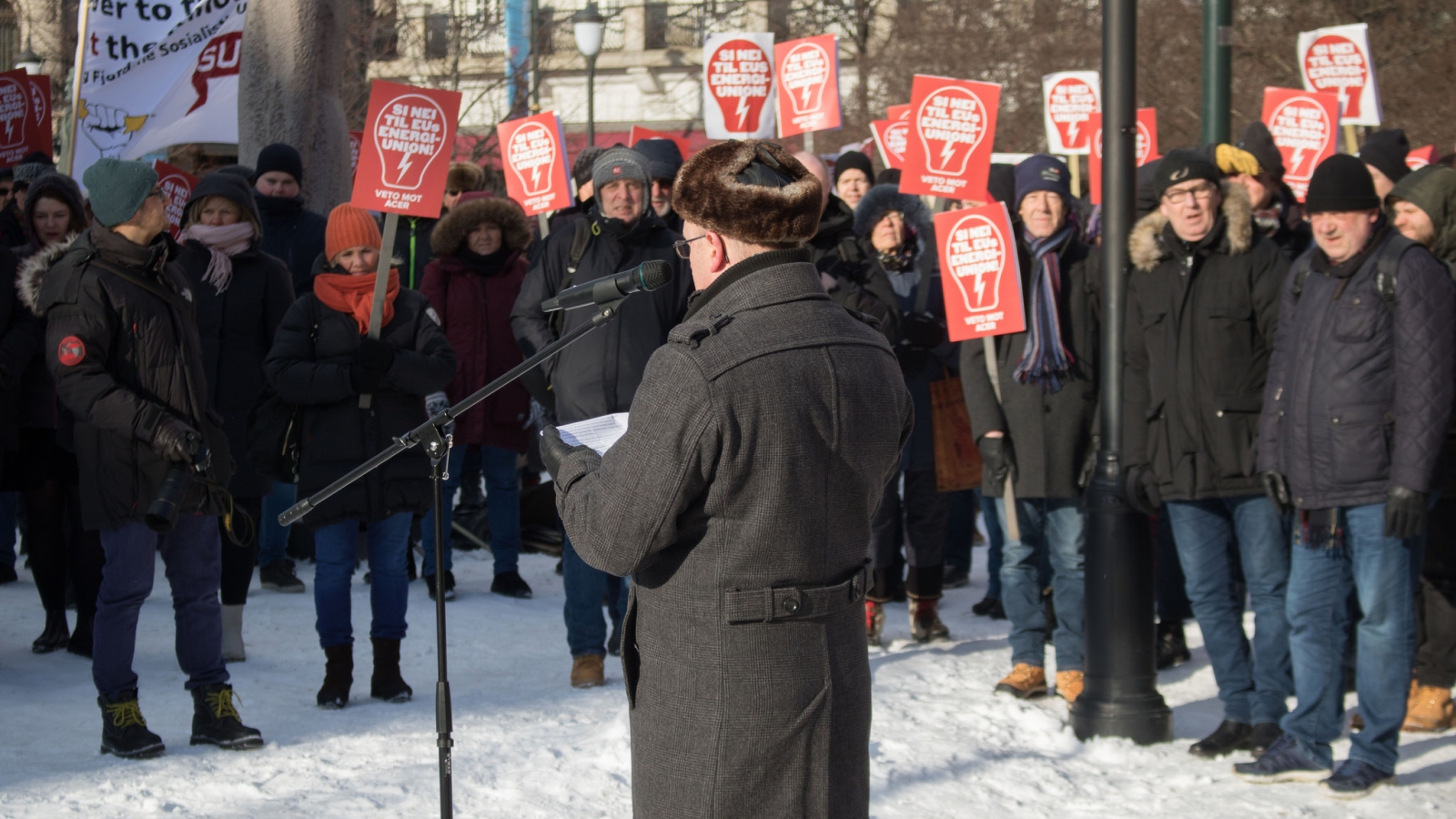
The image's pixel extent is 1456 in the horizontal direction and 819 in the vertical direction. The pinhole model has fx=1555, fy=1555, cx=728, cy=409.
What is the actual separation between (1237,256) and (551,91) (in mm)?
29575

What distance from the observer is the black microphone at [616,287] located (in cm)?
342

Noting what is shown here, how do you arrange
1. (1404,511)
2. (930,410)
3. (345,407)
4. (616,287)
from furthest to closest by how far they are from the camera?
(930,410) → (345,407) → (1404,511) → (616,287)

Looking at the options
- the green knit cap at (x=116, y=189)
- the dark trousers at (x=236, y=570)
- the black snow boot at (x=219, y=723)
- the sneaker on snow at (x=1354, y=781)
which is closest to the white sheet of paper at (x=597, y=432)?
the green knit cap at (x=116, y=189)

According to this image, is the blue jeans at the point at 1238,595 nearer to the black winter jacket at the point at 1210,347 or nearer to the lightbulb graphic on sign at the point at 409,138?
the black winter jacket at the point at 1210,347

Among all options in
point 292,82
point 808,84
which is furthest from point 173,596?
point 808,84

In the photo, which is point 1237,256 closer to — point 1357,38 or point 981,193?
point 981,193

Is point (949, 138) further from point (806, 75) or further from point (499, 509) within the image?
point (806, 75)

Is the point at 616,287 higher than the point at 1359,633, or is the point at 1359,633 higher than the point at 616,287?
the point at 616,287

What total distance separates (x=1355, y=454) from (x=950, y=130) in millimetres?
2931

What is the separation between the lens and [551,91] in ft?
112

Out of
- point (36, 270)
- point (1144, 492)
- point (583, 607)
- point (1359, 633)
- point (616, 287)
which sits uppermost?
point (36, 270)

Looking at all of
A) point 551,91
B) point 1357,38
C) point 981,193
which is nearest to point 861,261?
point 981,193

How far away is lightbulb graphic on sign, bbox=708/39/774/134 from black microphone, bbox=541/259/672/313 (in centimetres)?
731

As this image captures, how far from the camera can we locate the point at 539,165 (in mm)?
10109
